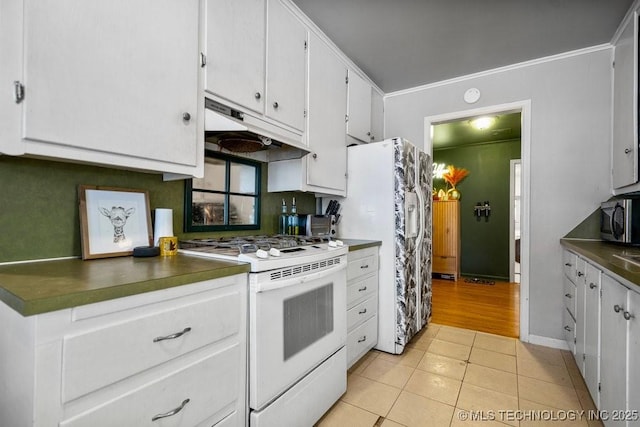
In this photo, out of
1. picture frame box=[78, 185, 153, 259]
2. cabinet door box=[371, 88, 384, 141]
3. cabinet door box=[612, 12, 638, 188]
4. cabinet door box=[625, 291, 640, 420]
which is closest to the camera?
cabinet door box=[625, 291, 640, 420]

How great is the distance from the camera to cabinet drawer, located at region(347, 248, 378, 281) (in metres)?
1.98

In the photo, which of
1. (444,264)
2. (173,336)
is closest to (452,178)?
(444,264)

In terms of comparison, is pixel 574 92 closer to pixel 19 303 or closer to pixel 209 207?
pixel 209 207

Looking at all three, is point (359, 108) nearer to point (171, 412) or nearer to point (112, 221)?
point (112, 221)

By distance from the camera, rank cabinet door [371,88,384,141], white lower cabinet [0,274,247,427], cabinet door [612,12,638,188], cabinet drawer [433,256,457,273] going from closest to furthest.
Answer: white lower cabinet [0,274,247,427]
cabinet door [612,12,638,188]
cabinet door [371,88,384,141]
cabinet drawer [433,256,457,273]

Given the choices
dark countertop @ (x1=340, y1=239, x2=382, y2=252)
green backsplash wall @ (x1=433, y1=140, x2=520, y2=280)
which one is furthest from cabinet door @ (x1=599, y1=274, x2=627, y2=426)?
green backsplash wall @ (x1=433, y1=140, x2=520, y2=280)

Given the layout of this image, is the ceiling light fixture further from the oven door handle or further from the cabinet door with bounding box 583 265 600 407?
the oven door handle

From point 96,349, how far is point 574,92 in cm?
347

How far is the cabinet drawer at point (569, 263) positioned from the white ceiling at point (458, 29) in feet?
5.36

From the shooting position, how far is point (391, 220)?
7.45ft

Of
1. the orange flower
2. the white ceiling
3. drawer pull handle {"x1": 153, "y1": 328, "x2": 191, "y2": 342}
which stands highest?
the white ceiling

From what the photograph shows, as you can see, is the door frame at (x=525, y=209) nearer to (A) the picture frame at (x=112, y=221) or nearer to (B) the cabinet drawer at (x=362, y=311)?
(B) the cabinet drawer at (x=362, y=311)

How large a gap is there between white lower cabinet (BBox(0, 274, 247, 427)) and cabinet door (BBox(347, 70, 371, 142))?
1921mm

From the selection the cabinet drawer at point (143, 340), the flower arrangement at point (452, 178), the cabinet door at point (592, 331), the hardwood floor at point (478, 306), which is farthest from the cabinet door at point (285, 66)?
the flower arrangement at point (452, 178)
